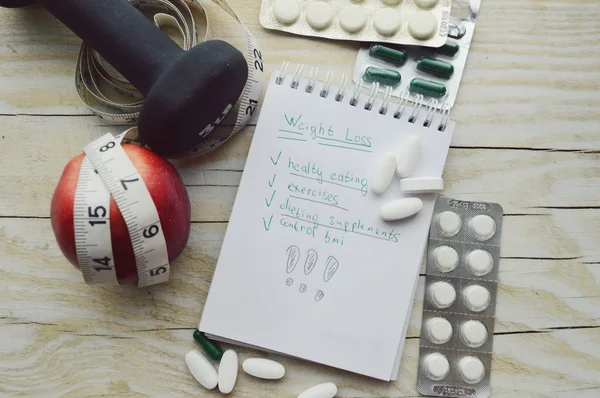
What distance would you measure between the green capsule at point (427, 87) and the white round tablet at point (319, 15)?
14cm

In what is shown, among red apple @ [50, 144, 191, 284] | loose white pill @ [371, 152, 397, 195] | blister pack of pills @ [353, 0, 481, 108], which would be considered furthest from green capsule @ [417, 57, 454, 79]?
red apple @ [50, 144, 191, 284]

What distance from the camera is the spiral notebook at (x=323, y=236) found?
2.46 feet

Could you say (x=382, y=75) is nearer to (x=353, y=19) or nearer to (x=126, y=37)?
(x=353, y=19)

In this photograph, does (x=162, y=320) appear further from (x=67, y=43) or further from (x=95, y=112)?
(x=67, y=43)

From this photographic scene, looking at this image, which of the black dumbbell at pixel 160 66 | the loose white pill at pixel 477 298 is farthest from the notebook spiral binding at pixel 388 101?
the loose white pill at pixel 477 298

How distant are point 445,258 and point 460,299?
6 cm

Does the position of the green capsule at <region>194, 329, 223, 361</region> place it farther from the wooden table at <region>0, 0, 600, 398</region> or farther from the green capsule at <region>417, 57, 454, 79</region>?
the green capsule at <region>417, 57, 454, 79</region>

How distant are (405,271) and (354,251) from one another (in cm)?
7

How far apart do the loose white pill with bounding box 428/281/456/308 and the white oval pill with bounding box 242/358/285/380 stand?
21cm

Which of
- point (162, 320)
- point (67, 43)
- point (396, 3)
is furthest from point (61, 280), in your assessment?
point (396, 3)

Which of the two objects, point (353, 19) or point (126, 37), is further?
point (353, 19)

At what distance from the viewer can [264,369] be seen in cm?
75

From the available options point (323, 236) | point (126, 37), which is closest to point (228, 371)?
point (323, 236)

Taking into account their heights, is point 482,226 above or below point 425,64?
below
